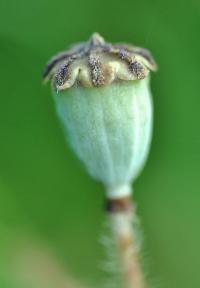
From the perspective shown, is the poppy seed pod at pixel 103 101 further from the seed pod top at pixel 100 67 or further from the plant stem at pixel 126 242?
the plant stem at pixel 126 242

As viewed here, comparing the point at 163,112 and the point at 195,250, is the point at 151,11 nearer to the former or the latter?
the point at 163,112

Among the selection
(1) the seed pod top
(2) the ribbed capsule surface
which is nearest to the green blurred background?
(2) the ribbed capsule surface

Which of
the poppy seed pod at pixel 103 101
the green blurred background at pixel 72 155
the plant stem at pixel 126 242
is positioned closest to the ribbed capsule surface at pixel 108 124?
the poppy seed pod at pixel 103 101

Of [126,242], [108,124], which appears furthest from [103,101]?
[126,242]

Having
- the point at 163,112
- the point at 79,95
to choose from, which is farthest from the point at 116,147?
the point at 163,112

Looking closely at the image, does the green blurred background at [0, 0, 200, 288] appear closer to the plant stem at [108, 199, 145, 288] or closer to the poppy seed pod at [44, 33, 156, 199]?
the plant stem at [108, 199, 145, 288]
